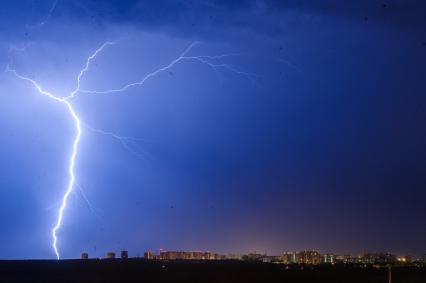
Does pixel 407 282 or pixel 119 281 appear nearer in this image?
pixel 119 281

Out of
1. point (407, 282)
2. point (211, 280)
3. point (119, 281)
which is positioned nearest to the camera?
point (119, 281)

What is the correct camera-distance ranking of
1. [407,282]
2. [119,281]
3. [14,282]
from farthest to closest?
1. [407,282]
2. [119,281]
3. [14,282]

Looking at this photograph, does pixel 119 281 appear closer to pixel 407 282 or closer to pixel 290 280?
pixel 290 280

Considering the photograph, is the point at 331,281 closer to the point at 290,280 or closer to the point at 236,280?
the point at 290,280

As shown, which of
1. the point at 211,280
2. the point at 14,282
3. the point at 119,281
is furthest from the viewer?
the point at 211,280

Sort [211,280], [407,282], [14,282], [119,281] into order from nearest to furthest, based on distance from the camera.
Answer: [14,282], [119,281], [211,280], [407,282]

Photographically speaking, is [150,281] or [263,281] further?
[263,281]

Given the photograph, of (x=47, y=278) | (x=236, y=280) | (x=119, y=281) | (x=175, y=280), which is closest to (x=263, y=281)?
(x=236, y=280)

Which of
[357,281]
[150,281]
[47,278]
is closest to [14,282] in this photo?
[47,278]
